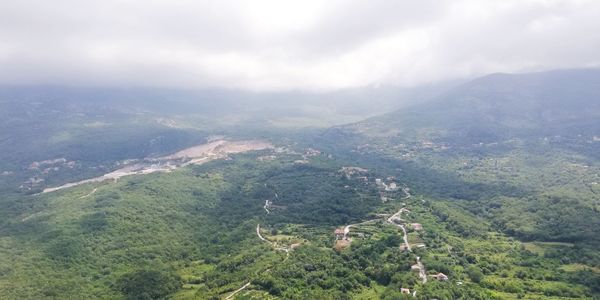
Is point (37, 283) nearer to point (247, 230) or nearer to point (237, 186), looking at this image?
point (247, 230)

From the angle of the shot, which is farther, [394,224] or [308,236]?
[394,224]

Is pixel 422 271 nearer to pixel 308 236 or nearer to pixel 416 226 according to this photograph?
pixel 416 226

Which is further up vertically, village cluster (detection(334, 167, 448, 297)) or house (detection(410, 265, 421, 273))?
house (detection(410, 265, 421, 273))

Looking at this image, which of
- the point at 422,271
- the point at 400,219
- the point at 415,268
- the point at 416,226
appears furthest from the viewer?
the point at 400,219

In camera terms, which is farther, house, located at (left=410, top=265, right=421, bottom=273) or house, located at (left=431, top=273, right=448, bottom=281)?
house, located at (left=410, top=265, right=421, bottom=273)

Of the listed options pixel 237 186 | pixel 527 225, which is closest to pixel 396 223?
pixel 527 225

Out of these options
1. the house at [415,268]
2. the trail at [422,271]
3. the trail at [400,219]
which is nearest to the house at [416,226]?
the trail at [400,219]

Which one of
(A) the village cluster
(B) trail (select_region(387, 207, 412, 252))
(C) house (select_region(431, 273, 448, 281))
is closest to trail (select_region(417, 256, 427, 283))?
(A) the village cluster

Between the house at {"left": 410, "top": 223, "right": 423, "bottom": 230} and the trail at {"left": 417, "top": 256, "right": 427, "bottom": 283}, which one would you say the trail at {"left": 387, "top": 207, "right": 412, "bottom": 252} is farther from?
the trail at {"left": 417, "top": 256, "right": 427, "bottom": 283}

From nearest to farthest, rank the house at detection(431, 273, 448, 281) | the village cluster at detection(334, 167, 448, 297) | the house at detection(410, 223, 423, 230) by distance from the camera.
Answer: the house at detection(431, 273, 448, 281) < the village cluster at detection(334, 167, 448, 297) < the house at detection(410, 223, 423, 230)

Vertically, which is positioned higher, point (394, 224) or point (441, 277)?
point (441, 277)

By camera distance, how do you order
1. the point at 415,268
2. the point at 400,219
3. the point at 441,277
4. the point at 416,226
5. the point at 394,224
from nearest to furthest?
the point at 441,277 → the point at 415,268 → the point at 416,226 → the point at 394,224 → the point at 400,219

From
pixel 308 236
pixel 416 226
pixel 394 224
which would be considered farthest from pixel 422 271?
pixel 308 236
